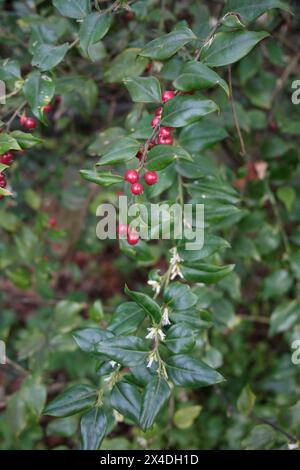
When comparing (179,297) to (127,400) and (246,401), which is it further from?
(246,401)

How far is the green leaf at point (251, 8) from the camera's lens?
94 cm

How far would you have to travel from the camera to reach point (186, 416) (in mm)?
1552

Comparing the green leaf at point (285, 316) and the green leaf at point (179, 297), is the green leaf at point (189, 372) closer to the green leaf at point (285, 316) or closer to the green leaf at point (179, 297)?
the green leaf at point (179, 297)

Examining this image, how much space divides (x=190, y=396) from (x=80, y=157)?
3.65 ft

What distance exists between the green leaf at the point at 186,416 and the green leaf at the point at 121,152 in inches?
36.1

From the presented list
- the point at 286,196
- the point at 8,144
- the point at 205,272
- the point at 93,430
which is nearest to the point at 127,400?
the point at 93,430

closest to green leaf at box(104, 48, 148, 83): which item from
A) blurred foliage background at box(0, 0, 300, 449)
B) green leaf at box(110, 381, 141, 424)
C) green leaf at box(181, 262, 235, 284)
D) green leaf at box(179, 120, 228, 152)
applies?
blurred foliage background at box(0, 0, 300, 449)

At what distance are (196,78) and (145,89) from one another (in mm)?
152

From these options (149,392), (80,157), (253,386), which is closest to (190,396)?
(253,386)

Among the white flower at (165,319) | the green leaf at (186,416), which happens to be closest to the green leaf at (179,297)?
the white flower at (165,319)

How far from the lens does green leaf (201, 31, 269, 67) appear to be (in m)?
0.92

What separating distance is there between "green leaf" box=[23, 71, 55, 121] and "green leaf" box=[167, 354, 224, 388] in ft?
1.91

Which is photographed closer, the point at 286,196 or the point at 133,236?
the point at 133,236
